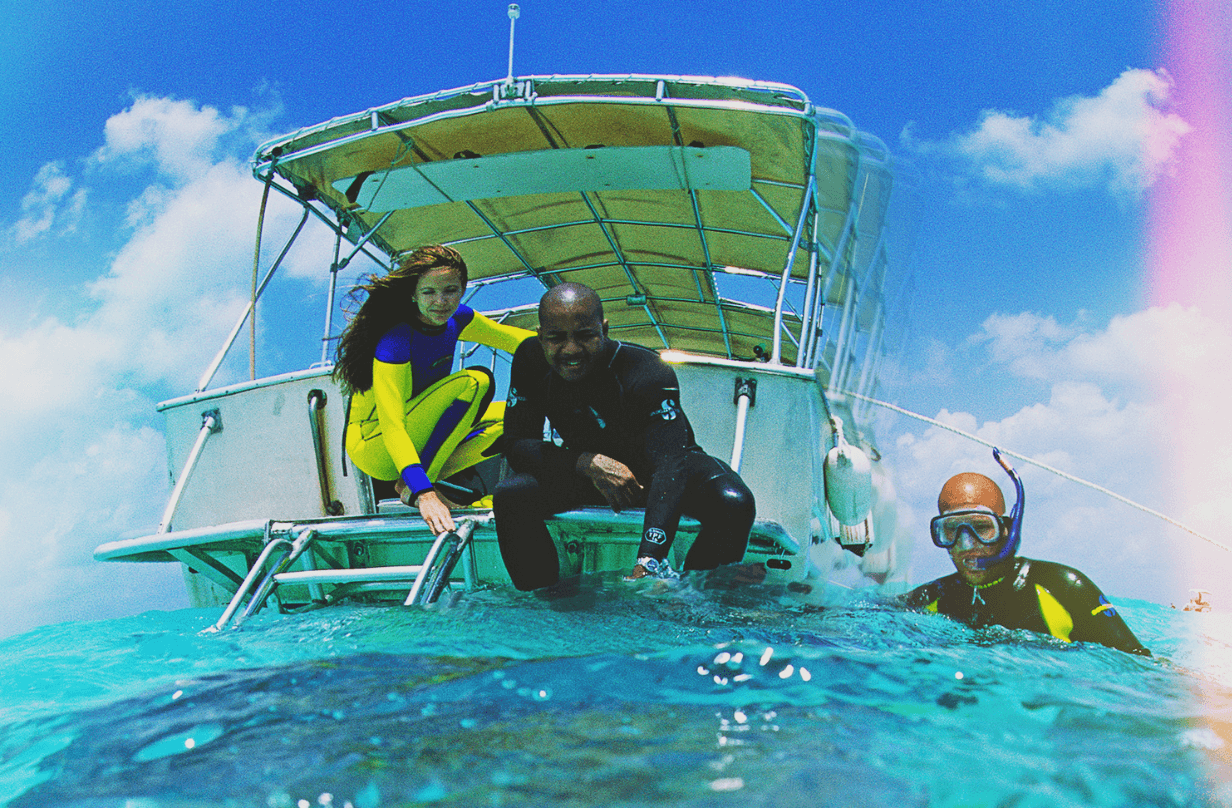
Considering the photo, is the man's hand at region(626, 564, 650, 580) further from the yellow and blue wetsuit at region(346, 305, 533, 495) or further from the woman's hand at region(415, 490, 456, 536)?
the yellow and blue wetsuit at region(346, 305, 533, 495)

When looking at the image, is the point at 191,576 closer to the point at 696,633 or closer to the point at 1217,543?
the point at 696,633

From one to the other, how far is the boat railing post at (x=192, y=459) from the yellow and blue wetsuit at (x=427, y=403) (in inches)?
42.8

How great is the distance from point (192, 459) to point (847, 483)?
3.41 meters

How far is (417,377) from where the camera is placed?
3480 mm

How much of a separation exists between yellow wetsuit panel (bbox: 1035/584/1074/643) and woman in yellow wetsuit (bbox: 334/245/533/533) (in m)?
2.20

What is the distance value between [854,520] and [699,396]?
98 centimetres

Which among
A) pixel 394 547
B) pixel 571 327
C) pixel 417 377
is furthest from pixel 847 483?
pixel 394 547

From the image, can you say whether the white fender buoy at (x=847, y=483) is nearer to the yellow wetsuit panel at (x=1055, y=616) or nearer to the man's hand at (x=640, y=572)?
the yellow wetsuit panel at (x=1055, y=616)

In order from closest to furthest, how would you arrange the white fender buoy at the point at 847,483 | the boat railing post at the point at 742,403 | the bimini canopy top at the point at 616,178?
the boat railing post at the point at 742,403, the white fender buoy at the point at 847,483, the bimini canopy top at the point at 616,178

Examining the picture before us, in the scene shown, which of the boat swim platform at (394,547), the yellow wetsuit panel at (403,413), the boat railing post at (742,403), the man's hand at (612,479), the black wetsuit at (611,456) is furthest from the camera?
the boat railing post at (742,403)

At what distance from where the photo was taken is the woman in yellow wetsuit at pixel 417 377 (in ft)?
10.6

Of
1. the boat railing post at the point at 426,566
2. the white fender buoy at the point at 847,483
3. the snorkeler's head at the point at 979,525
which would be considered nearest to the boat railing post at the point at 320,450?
the boat railing post at the point at 426,566

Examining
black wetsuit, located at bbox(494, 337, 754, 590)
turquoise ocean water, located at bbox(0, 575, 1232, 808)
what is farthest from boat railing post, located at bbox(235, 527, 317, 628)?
black wetsuit, located at bbox(494, 337, 754, 590)

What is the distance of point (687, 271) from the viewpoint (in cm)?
705
